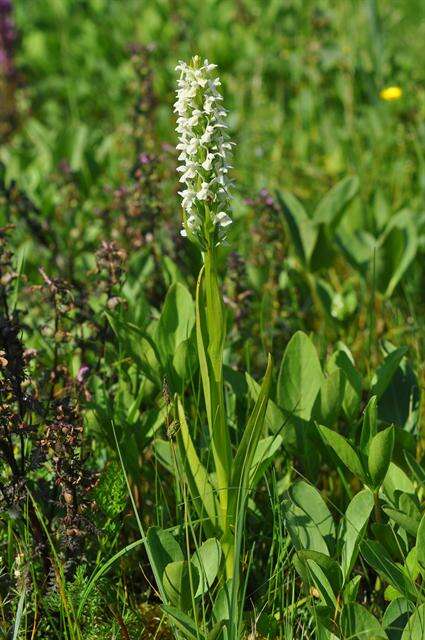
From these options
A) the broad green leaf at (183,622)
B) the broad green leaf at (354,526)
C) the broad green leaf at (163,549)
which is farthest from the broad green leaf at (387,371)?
the broad green leaf at (183,622)

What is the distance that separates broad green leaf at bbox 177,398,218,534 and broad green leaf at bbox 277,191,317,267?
1.42 meters

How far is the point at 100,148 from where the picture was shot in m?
4.79

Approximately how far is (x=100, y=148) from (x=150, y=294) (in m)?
1.65

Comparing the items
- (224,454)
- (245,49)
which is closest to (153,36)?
(245,49)

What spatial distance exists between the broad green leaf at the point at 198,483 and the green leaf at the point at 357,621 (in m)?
0.38

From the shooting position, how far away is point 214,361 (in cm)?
200

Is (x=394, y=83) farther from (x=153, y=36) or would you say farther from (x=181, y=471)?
(x=181, y=471)

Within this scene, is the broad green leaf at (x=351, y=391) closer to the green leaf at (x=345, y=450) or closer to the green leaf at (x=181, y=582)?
the green leaf at (x=345, y=450)

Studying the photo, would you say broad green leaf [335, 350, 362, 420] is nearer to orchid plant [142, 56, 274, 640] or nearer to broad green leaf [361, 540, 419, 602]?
orchid plant [142, 56, 274, 640]

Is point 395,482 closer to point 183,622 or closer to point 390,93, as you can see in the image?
point 183,622

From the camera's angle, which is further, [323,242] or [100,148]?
[100,148]

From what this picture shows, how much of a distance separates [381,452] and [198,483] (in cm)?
44

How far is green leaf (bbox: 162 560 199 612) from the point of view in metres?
1.96

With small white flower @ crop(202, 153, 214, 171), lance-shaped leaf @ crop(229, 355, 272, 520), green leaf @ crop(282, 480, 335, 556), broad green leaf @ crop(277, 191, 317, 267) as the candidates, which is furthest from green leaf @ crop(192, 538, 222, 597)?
broad green leaf @ crop(277, 191, 317, 267)
